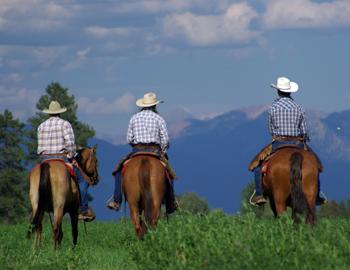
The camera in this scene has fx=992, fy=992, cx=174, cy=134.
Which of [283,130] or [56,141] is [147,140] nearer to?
[56,141]

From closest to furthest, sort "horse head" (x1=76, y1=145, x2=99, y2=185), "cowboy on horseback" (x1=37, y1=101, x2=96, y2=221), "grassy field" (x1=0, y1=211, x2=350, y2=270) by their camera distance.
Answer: "grassy field" (x1=0, y1=211, x2=350, y2=270)
"cowboy on horseback" (x1=37, y1=101, x2=96, y2=221)
"horse head" (x1=76, y1=145, x2=99, y2=185)

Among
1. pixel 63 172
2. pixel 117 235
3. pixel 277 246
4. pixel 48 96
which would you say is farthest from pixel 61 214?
Result: pixel 48 96

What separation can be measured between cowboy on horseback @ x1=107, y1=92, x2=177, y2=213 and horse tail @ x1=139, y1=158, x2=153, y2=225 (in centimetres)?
50

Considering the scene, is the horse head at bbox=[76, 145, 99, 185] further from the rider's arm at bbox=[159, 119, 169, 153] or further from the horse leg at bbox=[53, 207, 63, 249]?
the rider's arm at bbox=[159, 119, 169, 153]

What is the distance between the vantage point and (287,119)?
1756 centimetres

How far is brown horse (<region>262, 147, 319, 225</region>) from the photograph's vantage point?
53.8 ft

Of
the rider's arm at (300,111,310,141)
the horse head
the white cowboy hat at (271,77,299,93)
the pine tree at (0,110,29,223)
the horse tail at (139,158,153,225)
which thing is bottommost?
the horse tail at (139,158,153,225)

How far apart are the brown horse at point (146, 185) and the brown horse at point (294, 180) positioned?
190 centimetres

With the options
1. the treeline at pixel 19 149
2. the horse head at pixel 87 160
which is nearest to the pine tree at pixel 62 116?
the treeline at pixel 19 149

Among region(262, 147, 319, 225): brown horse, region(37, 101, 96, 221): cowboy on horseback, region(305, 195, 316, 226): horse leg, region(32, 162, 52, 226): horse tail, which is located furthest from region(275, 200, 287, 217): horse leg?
region(32, 162, 52, 226): horse tail

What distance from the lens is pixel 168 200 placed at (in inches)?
701

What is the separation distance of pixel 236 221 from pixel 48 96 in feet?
219

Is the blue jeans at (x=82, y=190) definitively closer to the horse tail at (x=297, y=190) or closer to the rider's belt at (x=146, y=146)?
the rider's belt at (x=146, y=146)

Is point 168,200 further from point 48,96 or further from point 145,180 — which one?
point 48,96
